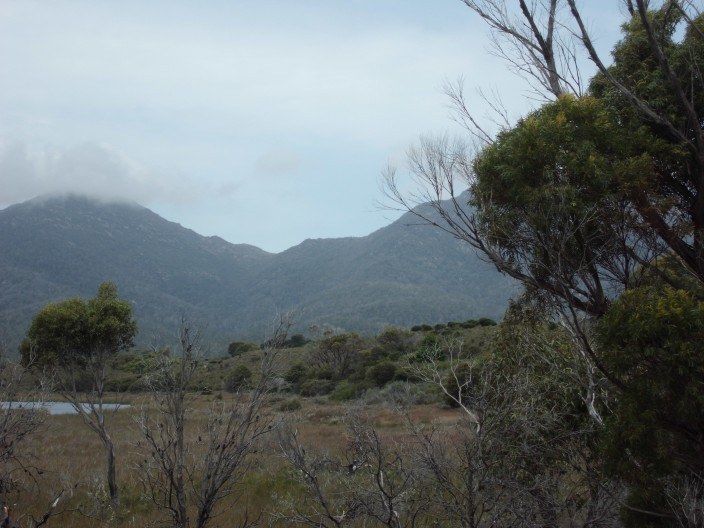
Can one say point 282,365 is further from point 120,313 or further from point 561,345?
point 120,313

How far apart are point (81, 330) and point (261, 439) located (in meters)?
5.09

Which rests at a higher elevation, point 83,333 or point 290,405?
point 83,333

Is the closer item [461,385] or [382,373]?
[461,385]

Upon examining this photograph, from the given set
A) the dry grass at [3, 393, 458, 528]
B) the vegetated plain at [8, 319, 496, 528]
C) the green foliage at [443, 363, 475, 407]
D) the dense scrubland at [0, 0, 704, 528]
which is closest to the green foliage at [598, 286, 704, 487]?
the dense scrubland at [0, 0, 704, 528]

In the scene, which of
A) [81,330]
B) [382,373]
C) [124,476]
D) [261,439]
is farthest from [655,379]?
[382,373]

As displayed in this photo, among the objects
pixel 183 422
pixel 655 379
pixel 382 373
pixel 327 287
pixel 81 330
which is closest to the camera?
pixel 655 379

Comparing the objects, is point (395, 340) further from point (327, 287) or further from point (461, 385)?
point (327, 287)

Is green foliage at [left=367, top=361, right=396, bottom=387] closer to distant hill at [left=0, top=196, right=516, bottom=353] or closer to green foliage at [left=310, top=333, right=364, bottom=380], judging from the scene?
green foliage at [left=310, top=333, right=364, bottom=380]

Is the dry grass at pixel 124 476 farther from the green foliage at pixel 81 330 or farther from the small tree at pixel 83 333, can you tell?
the green foliage at pixel 81 330

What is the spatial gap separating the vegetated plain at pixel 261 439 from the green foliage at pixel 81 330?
76 cm

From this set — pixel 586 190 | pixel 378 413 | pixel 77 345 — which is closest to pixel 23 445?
pixel 77 345

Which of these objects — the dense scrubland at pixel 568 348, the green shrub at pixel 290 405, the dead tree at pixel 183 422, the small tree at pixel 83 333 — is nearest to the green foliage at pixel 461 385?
the dense scrubland at pixel 568 348

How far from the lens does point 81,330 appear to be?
11.0 metres

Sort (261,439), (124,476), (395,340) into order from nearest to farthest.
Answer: (261,439)
(124,476)
(395,340)
